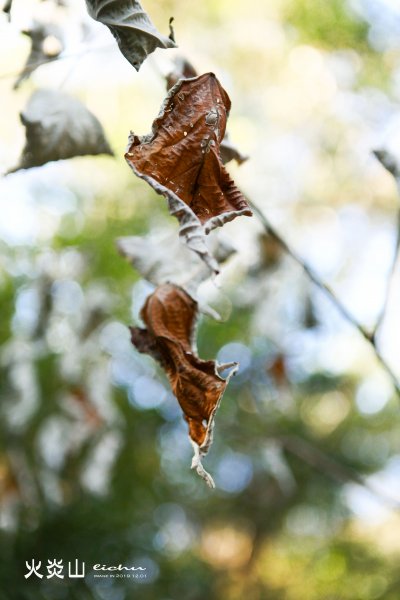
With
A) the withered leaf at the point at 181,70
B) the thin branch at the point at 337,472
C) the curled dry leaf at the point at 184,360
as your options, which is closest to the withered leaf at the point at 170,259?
the curled dry leaf at the point at 184,360

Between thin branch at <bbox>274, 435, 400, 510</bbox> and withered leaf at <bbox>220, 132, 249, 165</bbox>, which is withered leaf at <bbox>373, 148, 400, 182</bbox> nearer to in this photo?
withered leaf at <bbox>220, 132, 249, 165</bbox>

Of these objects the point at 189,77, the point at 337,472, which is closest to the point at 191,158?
the point at 189,77

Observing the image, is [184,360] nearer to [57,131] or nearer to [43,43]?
[57,131]

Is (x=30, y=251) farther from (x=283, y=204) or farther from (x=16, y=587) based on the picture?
(x=16, y=587)

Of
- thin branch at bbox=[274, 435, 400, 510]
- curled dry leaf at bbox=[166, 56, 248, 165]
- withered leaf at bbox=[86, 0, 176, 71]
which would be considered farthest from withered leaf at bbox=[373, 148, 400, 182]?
thin branch at bbox=[274, 435, 400, 510]

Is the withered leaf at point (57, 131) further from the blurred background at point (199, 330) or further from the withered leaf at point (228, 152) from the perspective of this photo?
the blurred background at point (199, 330)
